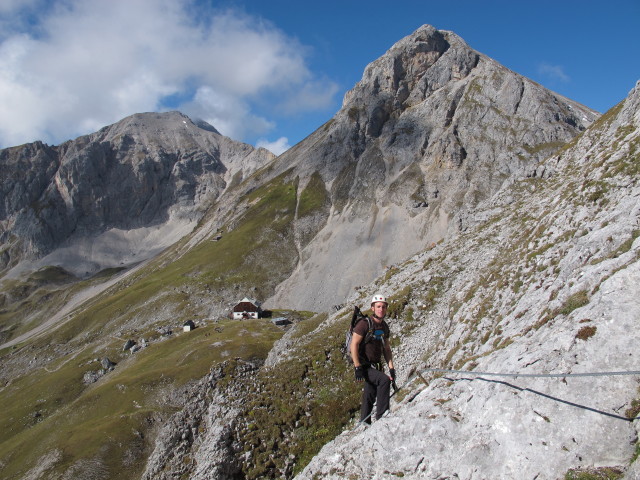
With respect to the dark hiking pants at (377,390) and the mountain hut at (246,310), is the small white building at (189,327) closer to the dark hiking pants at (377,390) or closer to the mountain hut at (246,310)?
the mountain hut at (246,310)

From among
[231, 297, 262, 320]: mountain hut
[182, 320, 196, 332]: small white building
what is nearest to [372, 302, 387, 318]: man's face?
[182, 320, 196, 332]: small white building

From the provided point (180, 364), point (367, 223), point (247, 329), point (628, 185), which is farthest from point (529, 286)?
point (367, 223)

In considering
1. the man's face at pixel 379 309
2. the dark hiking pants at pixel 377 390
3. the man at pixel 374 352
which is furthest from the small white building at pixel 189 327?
the man's face at pixel 379 309

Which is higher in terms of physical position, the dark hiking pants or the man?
the man

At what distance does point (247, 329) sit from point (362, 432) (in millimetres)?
75961

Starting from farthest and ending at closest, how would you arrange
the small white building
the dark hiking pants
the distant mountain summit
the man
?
the distant mountain summit → the small white building → the dark hiking pants → the man

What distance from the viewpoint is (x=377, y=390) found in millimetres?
15219

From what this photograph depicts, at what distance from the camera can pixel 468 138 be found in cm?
15912

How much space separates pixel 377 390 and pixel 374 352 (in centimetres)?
153

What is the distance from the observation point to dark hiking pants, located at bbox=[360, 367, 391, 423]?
14875mm

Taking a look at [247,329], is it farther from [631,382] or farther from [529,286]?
[631,382]

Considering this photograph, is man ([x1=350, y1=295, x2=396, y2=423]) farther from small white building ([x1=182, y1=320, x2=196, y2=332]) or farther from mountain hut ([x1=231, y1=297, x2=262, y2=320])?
mountain hut ([x1=231, y1=297, x2=262, y2=320])

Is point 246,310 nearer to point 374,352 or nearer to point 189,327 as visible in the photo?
point 189,327

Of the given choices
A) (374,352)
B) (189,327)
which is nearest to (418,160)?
(189,327)
